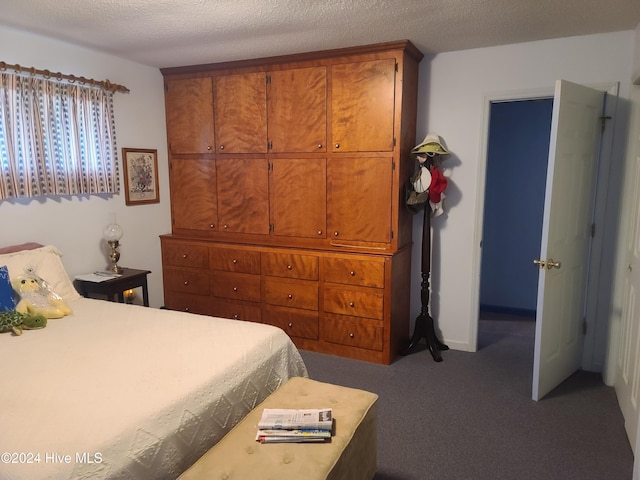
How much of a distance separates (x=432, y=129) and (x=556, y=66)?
960 mm

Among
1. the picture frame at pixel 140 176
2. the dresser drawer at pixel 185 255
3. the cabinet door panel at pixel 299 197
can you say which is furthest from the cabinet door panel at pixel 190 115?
the dresser drawer at pixel 185 255

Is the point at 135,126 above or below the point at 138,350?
above

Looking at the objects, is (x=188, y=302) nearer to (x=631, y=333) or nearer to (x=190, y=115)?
(x=190, y=115)

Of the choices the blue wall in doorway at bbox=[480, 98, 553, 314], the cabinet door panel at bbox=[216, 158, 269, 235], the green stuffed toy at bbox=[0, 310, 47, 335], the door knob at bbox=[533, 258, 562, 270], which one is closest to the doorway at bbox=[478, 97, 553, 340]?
the blue wall in doorway at bbox=[480, 98, 553, 314]

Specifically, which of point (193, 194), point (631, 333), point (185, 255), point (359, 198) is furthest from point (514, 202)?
point (185, 255)

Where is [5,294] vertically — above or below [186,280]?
above

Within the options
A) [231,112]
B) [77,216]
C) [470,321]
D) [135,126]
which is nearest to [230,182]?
[231,112]

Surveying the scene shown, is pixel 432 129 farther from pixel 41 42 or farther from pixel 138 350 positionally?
pixel 41 42

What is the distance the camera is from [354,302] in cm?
347

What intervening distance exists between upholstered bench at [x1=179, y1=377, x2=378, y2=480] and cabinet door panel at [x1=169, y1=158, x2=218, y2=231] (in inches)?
94.8

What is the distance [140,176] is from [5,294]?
1.71 m

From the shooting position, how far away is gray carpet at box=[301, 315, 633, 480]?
89.1 inches

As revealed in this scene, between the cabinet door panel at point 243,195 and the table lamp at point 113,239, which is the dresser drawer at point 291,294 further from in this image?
the table lamp at point 113,239

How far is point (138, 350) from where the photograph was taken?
2141 millimetres
